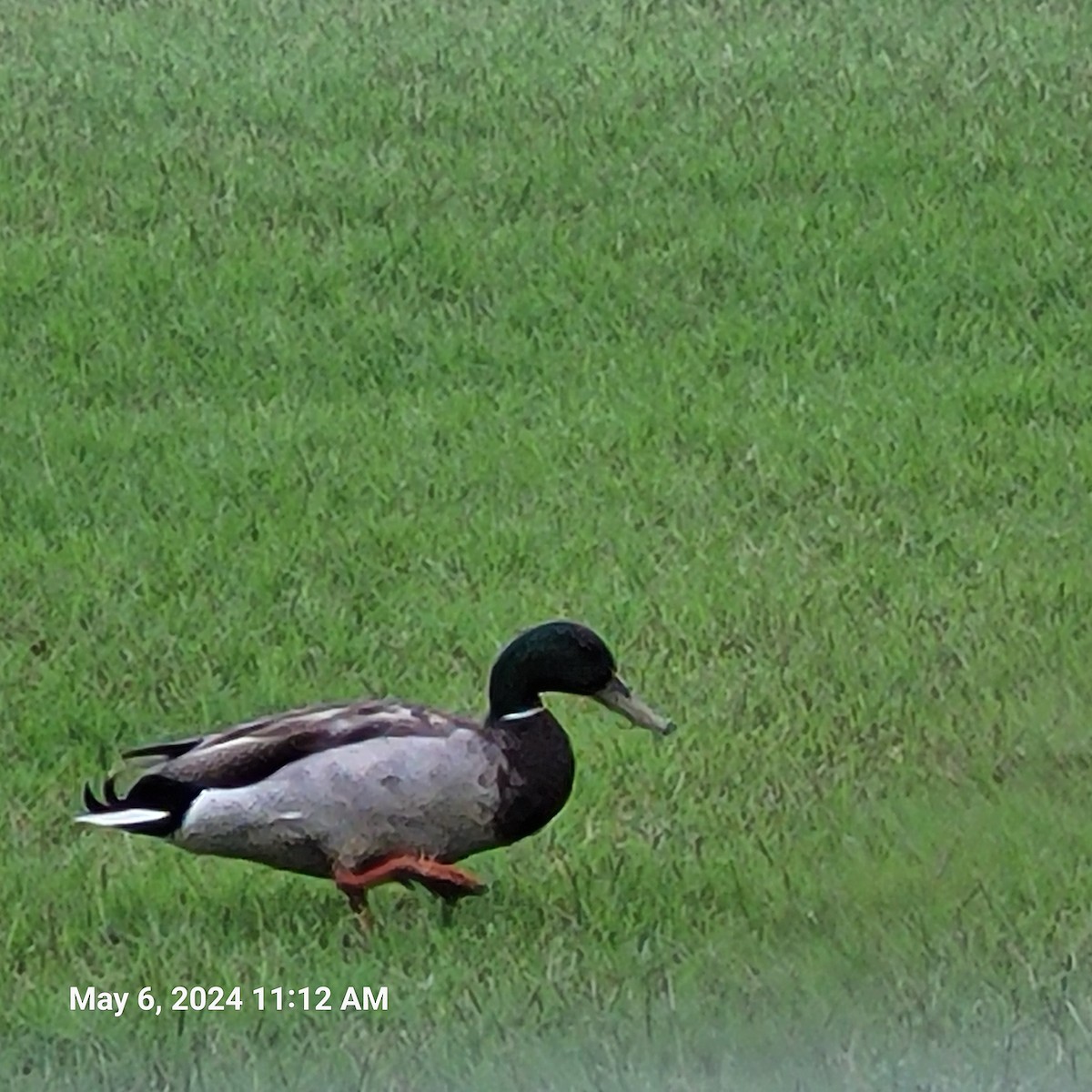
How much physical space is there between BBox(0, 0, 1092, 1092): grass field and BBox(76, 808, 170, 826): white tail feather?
0.28m

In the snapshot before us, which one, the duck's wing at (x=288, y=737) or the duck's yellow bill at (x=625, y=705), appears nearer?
the duck's wing at (x=288, y=737)

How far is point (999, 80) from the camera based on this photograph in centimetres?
1396

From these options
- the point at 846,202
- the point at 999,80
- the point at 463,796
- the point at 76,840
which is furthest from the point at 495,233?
the point at 463,796

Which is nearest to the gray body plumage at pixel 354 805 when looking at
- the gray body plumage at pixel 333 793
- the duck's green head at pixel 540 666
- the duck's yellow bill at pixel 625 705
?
the gray body plumage at pixel 333 793

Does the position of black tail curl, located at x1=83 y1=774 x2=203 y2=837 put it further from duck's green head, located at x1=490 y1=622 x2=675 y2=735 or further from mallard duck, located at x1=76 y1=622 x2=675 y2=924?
duck's green head, located at x1=490 y1=622 x2=675 y2=735

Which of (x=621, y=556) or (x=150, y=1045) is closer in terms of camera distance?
(x=150, y=1045)

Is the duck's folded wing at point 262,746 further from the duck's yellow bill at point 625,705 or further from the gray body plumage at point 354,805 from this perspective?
the duck's yellow bill at point 625,705

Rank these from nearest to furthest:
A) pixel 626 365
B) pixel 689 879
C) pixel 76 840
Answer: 1. pixel 689 879
2. pixel 76 840
3. pixel 626 365

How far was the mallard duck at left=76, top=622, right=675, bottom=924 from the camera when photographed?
4.95 m

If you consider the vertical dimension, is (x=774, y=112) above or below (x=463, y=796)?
below

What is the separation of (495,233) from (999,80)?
11.0 ft

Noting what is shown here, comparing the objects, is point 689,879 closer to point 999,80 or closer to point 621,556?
point 621,556

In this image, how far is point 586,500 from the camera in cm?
858

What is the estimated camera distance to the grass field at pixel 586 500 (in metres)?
4.96
